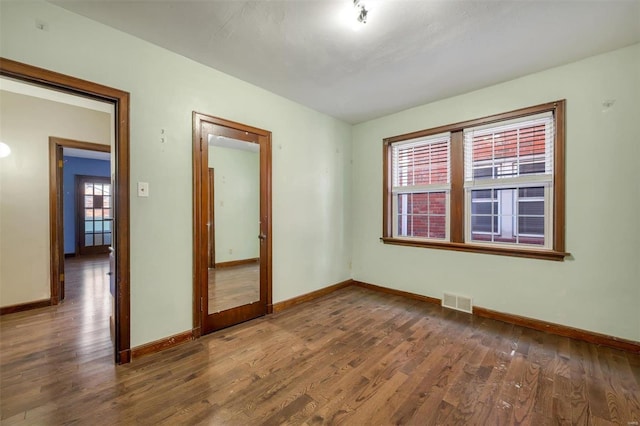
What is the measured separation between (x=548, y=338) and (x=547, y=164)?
5.93 feet

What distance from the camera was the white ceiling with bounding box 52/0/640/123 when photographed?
1.92 m

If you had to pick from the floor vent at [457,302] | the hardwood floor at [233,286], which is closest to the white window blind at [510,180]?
the floor vent at [457,302]

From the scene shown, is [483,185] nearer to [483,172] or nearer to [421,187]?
[483,172]

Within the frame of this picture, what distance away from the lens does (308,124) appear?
382cm

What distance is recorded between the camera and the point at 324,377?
203 centimetres

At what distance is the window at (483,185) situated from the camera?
2.84 meters

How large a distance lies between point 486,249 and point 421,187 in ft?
3.82

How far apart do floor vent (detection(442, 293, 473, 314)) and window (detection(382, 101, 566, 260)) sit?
2.10ft

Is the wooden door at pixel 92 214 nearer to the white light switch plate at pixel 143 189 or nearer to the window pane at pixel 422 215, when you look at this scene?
the white light switch plate at pixel 143 189

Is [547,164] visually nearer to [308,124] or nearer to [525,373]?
[525,373]

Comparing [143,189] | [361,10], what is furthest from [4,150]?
[361,10]

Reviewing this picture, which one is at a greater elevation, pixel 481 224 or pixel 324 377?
pixel 481 224

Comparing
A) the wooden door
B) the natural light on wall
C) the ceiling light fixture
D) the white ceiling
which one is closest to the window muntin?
the white ceiling

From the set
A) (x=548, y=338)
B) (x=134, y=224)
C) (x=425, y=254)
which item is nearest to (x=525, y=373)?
(x=548, y=338)
